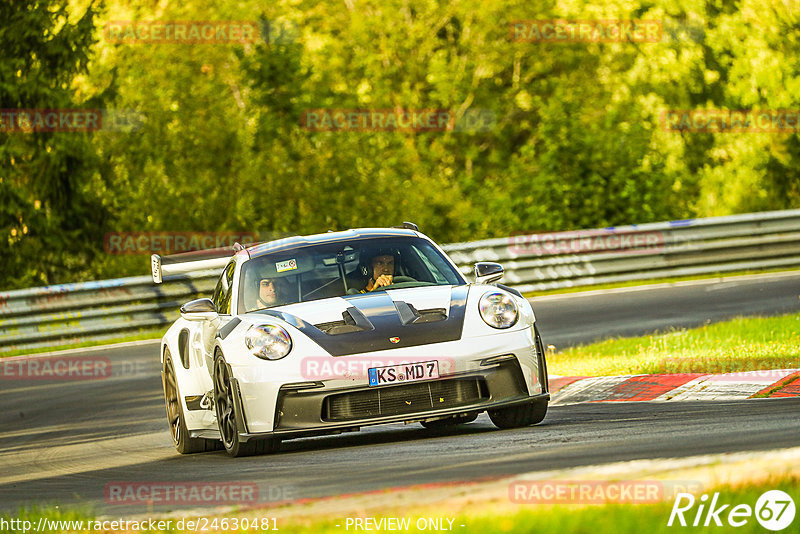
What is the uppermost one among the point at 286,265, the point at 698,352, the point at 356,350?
the point at 286,265

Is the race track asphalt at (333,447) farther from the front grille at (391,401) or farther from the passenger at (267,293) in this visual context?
the passenger at (267,293)

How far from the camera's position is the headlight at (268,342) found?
27.5 ft

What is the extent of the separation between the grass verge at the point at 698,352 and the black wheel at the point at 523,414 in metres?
2.24

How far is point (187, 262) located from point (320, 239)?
3.60ft

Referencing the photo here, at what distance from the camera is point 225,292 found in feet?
32.9

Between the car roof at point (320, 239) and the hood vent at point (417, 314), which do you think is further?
the car roof at point (320, 239)

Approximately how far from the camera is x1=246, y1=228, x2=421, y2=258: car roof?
988 cm

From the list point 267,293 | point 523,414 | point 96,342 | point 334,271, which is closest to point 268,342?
point 267,293

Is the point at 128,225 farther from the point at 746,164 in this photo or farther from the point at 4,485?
the point at 4,485

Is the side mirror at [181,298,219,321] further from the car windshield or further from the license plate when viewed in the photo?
the license plate

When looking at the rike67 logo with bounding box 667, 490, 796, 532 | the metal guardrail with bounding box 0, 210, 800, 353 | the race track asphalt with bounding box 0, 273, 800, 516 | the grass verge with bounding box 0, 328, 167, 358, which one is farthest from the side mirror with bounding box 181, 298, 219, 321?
the metal guardrail with bounding box 0, 210, 800, 353

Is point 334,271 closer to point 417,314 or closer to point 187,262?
point 417,314

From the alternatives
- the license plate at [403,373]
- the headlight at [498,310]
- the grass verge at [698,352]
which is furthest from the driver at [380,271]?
the grass verge at [698,352]

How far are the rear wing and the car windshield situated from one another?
625 mm
